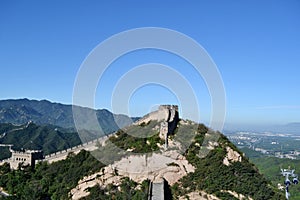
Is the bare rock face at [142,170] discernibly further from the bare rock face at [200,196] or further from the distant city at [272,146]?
the distant city at [272,146]

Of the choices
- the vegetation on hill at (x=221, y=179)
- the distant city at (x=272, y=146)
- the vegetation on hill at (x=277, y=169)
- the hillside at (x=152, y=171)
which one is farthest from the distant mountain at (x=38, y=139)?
the distant city at (x=272, y=146)

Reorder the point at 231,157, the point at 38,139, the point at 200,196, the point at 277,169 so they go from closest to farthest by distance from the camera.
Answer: the point at 200,196
the point at 231,157
the point at 38,139
the point at 277,169

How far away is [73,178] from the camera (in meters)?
16.1

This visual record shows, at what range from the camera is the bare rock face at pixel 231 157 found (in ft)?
53.3

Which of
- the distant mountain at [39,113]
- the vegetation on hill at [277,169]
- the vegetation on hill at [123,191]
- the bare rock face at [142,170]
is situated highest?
the distant mountain at [39,113]

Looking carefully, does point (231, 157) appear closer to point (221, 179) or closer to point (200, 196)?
point (221, 179)

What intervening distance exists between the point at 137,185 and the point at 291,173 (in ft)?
30.4

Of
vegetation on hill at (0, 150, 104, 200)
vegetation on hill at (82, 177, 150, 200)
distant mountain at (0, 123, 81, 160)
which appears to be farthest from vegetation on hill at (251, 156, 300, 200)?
distant mountain at (0, 123, 81, 160)

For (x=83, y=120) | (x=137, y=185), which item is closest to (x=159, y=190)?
(x=137, y=185)

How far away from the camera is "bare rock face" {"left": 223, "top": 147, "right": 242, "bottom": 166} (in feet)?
53.3

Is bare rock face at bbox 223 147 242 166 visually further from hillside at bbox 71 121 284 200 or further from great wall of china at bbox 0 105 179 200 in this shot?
great wall of china at bbox 0 105 179 200

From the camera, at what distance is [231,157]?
1653 cm

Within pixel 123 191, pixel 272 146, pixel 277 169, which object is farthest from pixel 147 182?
pixel 272 146

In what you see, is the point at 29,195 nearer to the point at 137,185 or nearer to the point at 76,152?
the point at 76,152
